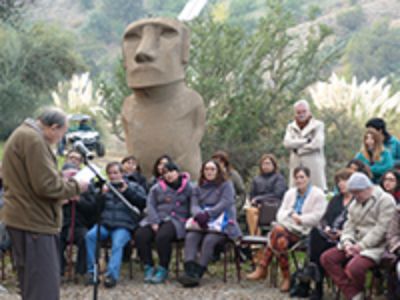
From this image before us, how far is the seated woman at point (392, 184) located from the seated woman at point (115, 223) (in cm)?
253

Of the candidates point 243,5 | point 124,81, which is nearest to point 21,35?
point 124,81

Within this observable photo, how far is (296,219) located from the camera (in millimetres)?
8703

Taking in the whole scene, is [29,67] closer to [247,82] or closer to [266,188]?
[247,82]

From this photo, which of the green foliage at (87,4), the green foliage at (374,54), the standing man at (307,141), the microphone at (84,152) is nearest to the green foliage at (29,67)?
the standing man at (307,141)

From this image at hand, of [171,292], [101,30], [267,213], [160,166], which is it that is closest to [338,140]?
[267,213]

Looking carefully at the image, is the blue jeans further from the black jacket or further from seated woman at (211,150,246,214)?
seated woman at (211,150,246,214)

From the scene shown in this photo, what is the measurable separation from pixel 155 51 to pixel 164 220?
2.45 metres

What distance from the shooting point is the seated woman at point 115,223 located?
8.95 metres

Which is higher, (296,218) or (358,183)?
(358,183)

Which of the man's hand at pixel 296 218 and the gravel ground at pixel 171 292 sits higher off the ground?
the man's hand at pixel 296 218

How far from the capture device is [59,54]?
88.4 feet

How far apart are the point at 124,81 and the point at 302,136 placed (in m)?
4.98

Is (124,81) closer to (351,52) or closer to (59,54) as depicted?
(59,54)

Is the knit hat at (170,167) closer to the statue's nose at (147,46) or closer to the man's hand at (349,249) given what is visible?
the statue's nose at (147,46)
